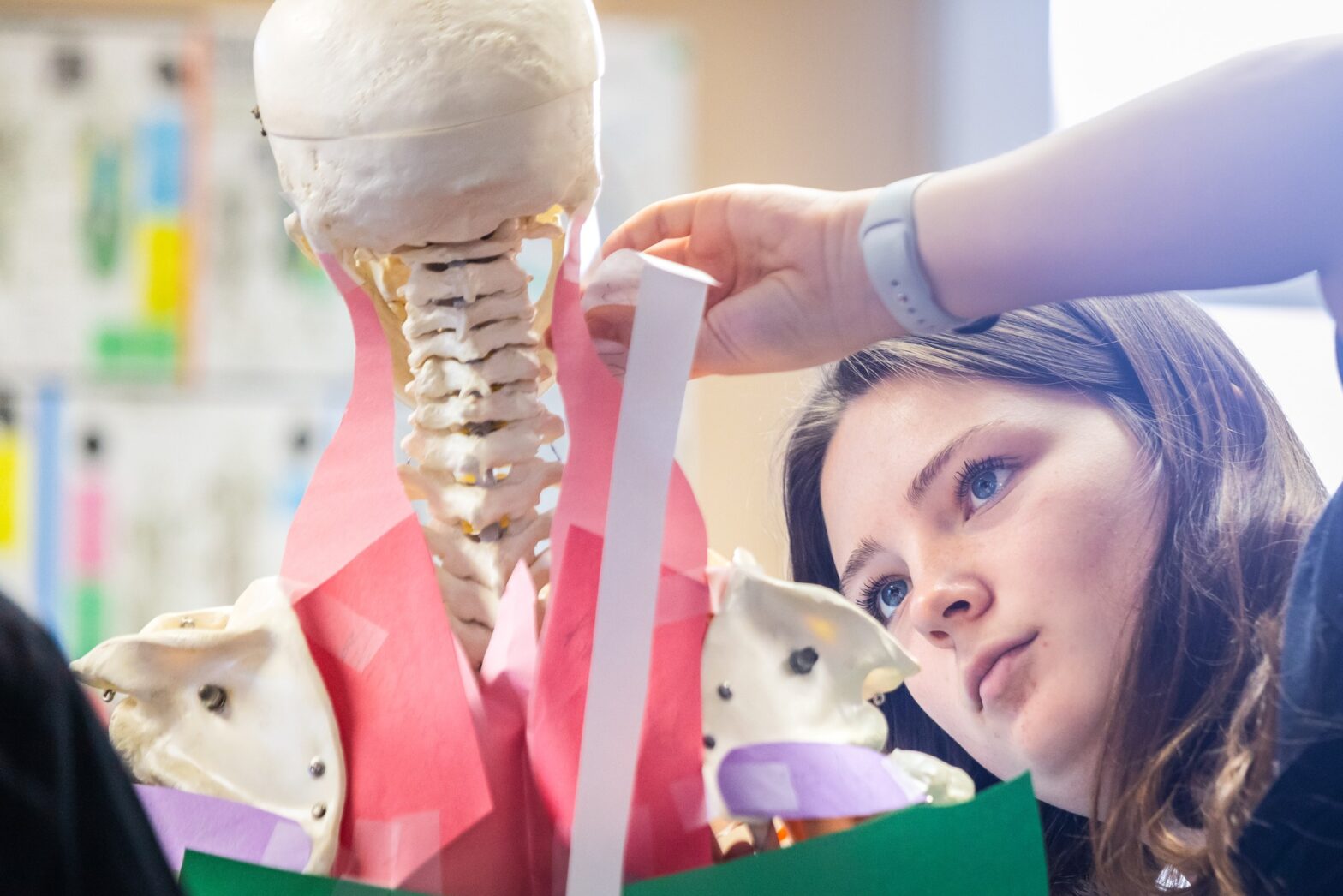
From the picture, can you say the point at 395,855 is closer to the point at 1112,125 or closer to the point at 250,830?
the point at 250,830

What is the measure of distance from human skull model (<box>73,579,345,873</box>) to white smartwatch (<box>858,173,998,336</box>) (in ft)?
1.08

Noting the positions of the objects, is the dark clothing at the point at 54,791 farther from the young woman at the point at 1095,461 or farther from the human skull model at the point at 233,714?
the young woman at the point at 1095,461

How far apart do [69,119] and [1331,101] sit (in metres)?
1.39

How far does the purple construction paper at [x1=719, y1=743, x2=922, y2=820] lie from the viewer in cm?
51

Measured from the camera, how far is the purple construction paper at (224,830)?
0.51m

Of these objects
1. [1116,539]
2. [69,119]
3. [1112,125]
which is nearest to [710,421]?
[1116,539]

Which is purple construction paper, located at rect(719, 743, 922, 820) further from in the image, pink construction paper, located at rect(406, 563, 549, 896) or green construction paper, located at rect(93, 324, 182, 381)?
green construction paper, located at rect(93, 324, 182, 381)

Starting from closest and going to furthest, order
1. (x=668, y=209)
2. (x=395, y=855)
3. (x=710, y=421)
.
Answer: (x=395, y=855) → (x=668, y=209) → (x=710, y=421)

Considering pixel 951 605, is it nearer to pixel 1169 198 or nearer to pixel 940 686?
pixel 940 686

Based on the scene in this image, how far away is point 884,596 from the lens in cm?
84

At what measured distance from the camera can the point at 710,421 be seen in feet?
3.61

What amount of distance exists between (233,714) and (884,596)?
45 centimetres

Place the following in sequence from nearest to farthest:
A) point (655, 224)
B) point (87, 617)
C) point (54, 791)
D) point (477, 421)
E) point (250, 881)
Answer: point (54, 791) < point (250, 881) < point (477, 421) < point (655, 224) < point (87, 617)

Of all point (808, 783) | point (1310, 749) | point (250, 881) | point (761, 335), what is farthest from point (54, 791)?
point (1310, 749)
